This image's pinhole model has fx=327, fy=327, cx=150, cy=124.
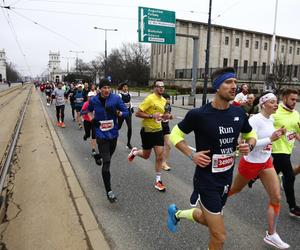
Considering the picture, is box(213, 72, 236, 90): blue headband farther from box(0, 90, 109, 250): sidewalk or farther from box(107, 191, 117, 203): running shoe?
box(107, 191, 117, 203): running shoe

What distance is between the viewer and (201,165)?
293 centimetres

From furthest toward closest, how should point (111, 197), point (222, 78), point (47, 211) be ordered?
point (111, 197) → point (47, 211) → point (222, 78)

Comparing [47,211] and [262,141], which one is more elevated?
[262,141]

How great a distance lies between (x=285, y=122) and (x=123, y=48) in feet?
289

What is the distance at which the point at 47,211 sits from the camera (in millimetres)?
4711

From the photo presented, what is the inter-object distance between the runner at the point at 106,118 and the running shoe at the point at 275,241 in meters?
2.33

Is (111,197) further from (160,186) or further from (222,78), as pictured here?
(222,78)

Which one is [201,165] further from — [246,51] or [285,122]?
[246,51]

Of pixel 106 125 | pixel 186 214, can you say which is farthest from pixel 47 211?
pixel 186 214

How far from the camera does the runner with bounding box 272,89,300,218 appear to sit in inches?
176

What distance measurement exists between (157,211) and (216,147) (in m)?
2.10

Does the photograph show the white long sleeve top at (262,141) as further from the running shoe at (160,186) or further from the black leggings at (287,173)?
the running shoe at (160,186)

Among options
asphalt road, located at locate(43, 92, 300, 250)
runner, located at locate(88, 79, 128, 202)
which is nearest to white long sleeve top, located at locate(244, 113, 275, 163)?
asphalt road, located at locate(43, 92, 300, 250)

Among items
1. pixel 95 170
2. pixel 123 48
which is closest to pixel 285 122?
pixel 95 170
